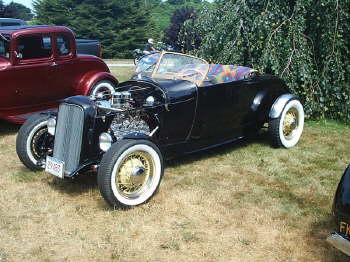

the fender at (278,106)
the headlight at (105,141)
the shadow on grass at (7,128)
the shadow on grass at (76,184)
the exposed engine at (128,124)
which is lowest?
the shadow on grass at (7,128)

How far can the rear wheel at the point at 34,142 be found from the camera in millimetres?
5195

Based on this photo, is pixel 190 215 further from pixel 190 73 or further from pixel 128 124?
pixel 190 73

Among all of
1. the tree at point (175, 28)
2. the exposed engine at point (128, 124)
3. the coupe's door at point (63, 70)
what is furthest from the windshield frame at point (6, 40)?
the tree at point (175, 28)

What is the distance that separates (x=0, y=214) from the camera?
4379mm

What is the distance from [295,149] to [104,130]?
3224mm

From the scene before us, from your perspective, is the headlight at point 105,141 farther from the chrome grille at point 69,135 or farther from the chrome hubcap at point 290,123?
the chrome hubcap at point 290,123

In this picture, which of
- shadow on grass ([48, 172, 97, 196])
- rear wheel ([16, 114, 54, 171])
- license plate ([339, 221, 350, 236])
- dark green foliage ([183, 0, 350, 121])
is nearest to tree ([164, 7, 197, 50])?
dark green foliage ([183, 0, 350, 121])

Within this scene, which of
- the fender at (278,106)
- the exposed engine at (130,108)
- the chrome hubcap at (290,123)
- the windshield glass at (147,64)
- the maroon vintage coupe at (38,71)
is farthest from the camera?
the maroon vintage coupe at (38,71)

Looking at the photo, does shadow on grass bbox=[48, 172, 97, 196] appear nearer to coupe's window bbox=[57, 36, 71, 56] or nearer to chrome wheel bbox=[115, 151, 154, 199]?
chrome wheel bbox=[115, 151, 154, 199]

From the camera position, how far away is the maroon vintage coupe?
7.11 meters

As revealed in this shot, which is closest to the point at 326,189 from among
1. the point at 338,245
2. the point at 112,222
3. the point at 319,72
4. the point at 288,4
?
the point at 338,245

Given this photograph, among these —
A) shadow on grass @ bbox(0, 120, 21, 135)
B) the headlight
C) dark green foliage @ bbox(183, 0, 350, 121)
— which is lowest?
shadow on grass @ bbox(0, 120, 21, 135)

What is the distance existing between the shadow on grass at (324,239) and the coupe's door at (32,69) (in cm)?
519

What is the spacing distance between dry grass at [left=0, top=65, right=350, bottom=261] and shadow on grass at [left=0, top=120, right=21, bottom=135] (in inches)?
57.8
